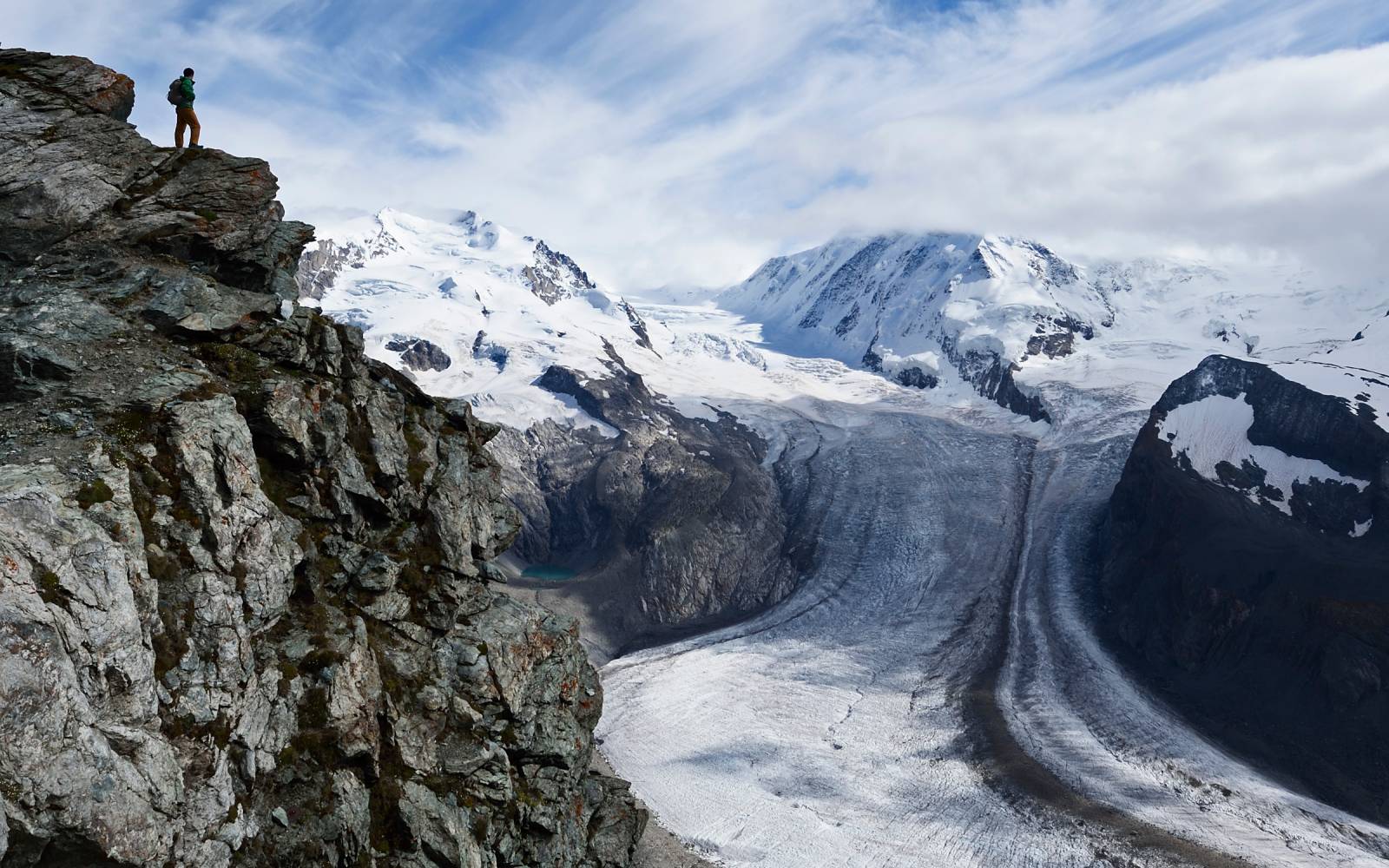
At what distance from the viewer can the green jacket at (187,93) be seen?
93.0ft

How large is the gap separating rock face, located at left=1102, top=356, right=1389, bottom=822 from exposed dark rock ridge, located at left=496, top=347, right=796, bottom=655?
3830 centimetres

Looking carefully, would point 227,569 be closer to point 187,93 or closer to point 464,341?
point 187,93

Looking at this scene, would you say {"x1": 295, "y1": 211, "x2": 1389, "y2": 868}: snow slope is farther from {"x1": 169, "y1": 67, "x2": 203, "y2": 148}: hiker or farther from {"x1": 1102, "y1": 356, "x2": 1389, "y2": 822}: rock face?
{"x1": 169, "y1": 67, "x2": 203, "y2": 148}: hiker

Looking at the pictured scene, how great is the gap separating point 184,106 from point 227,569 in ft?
51.8

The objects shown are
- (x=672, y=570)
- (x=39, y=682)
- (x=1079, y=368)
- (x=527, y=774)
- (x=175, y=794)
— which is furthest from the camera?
(x=1079, y=368)

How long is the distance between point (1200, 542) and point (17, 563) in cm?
9803

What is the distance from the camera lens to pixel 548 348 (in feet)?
570

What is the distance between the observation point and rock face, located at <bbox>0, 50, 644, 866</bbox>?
16.6m

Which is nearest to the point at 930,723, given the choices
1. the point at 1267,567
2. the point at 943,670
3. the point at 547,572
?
the point at 943,670

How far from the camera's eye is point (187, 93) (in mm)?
28625

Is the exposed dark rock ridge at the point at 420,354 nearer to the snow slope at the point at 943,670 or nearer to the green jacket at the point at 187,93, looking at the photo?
the snow slope at the point at 943,670

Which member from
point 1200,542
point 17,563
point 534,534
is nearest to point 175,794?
point 17,563

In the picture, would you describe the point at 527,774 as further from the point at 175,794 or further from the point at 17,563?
the point at 17,563

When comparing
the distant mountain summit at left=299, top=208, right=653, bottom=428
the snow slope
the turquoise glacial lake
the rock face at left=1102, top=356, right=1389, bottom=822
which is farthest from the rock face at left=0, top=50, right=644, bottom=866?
the distant mountain summit at left=299, top=208, right=653, bottom=428
